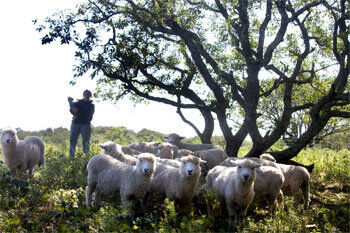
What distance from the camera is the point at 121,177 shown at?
27.0ft

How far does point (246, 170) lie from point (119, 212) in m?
2.58

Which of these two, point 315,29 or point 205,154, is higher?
point 315,29

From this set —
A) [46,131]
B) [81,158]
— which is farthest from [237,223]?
[46,131]

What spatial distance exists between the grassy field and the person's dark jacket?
290 centimetres

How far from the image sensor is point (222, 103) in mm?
14883

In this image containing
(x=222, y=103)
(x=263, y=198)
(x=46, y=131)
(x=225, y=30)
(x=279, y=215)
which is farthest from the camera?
(x=46, y=131)

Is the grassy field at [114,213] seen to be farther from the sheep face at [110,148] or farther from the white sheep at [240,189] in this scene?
the sheep face at [110,148]

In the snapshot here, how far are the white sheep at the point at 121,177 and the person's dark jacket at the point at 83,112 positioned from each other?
5845 millimetres

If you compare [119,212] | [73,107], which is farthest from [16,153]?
[119,212]

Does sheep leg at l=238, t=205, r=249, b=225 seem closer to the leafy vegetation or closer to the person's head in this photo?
the leafy vegetation

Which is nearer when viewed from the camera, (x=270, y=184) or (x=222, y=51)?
(x=270, y=184)

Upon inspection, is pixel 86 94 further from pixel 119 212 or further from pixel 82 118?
pixel 119 212

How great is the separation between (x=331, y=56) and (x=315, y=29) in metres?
1.47

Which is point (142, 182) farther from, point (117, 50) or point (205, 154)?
point (117, 50)
